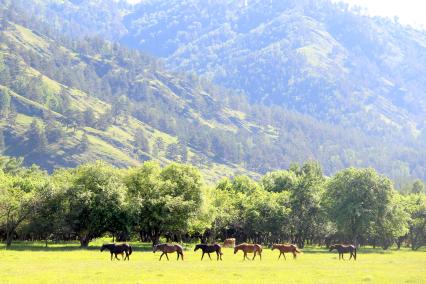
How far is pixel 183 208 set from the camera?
98.2 metres

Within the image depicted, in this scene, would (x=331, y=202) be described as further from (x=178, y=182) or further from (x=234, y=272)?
(x=234, y=272)

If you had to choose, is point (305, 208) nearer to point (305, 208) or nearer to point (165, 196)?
point (305, 208)

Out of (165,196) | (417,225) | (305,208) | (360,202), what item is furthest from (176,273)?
(417,225)

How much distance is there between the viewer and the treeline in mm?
93812

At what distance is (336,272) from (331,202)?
225 feet

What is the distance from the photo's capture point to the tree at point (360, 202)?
115062 mm

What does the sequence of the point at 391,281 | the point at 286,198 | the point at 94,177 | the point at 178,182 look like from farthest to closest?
the point at 286,198, the point at 178,182, the point at 94,177, the point at 391,281

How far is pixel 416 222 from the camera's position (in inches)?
5768

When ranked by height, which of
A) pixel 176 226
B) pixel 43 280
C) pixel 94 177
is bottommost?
pixel 43 280

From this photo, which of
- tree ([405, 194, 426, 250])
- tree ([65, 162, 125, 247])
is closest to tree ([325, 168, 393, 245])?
tree ([405, 194, 426, 250])

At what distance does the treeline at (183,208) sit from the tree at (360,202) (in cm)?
22

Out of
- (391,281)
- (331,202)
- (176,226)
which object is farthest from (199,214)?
(391,281)

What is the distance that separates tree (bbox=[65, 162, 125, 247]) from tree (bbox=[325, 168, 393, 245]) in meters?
49.6

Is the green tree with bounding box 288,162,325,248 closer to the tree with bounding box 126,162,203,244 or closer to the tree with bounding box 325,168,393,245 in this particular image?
the tree with bounding box 325,168,393,245
